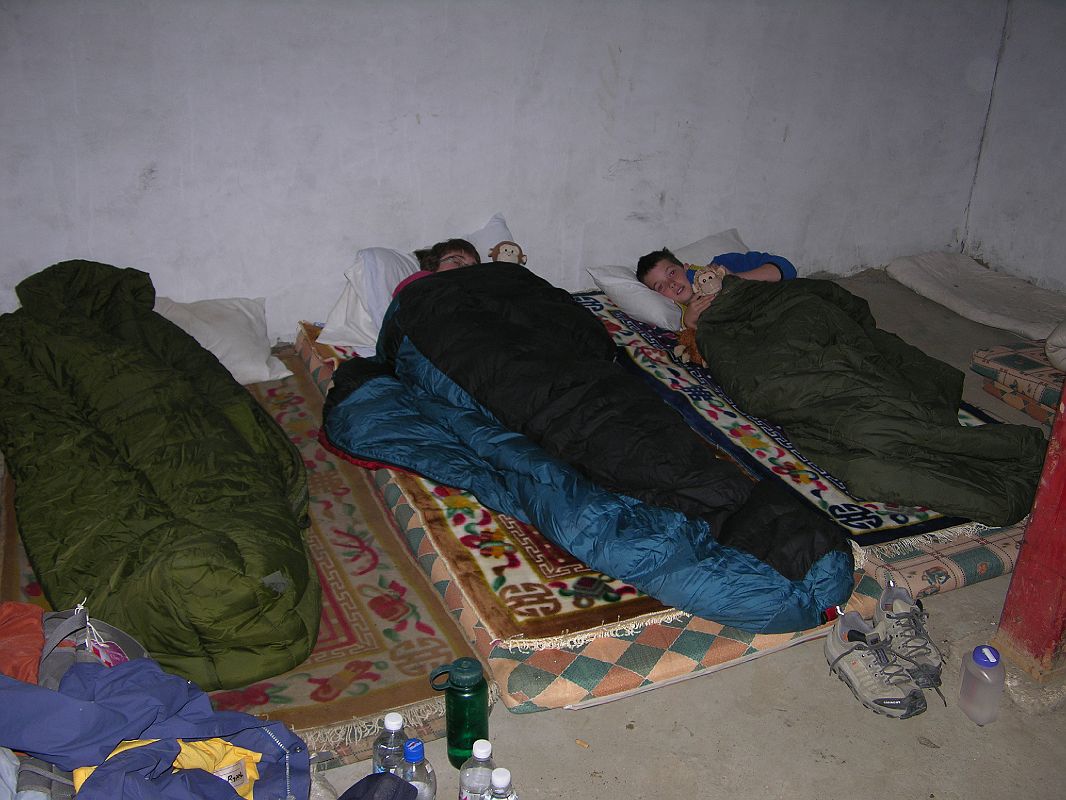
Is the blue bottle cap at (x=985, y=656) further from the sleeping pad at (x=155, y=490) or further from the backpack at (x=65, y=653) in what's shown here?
the backpack at (x=65, y=653)

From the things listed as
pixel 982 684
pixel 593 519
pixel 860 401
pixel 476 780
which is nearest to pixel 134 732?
pixel 476 780

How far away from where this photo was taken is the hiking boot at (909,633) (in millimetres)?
2309

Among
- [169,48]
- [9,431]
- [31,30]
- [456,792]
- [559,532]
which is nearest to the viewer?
[456,792]

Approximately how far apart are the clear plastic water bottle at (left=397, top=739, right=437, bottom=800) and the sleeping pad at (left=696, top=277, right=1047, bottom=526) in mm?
1623

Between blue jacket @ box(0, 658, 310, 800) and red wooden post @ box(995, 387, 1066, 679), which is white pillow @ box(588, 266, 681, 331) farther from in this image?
blue jacket @ box(0, 658, 310, 800)

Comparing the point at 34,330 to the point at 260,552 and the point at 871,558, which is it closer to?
the point at 260,552

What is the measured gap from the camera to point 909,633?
7.77 feet

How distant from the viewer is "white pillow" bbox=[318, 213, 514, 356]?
3.85 metres

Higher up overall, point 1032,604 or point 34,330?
point 34,330

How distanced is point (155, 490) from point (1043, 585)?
2391 mm

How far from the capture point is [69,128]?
11.0ft

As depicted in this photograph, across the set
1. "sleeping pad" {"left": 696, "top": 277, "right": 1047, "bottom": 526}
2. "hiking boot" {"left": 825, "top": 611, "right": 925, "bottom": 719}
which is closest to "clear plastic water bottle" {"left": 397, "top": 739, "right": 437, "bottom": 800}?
"hiking boot" {"left": 825, "top": 611, "right": 925, "bottom": 719}

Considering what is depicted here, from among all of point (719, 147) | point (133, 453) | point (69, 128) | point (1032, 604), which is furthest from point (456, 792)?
point (719, 147)

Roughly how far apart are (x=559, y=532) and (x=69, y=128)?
2.43 m
